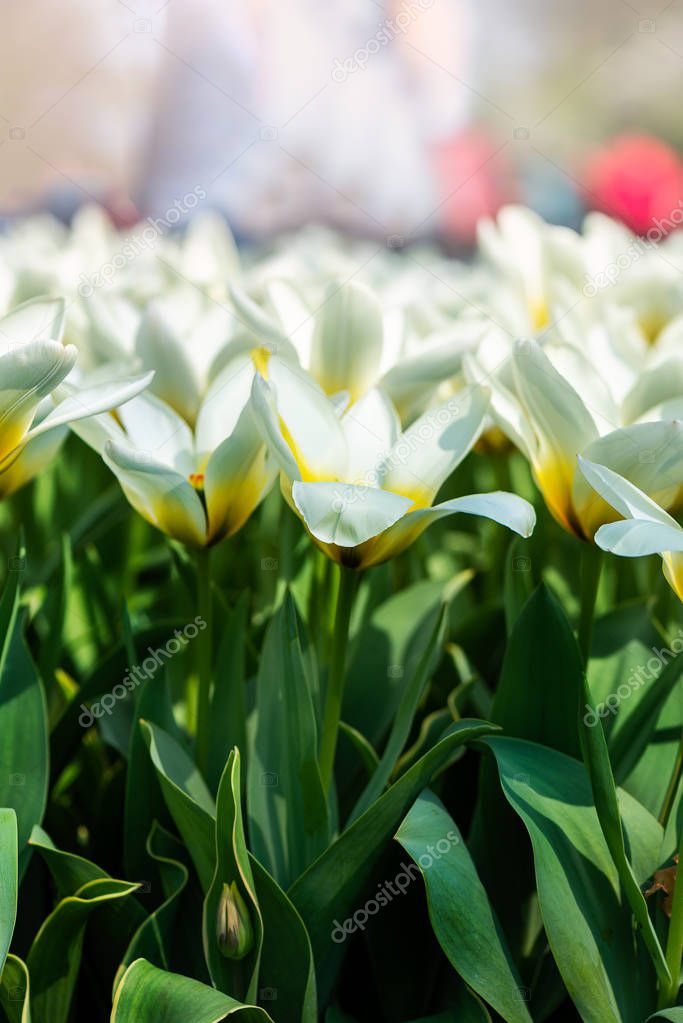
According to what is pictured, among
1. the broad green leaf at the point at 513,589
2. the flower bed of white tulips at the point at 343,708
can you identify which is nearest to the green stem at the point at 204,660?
the flower bed of white tulips at the point at 343,708

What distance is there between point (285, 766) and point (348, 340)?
1.04 ft

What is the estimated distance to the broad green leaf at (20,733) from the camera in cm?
62

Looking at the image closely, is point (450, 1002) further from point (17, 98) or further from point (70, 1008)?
point (17, 98)

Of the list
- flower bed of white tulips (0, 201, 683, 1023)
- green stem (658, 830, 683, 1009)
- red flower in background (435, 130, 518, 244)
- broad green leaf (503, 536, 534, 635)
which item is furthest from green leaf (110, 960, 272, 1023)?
red flower in background (435, 130, 518, 244)

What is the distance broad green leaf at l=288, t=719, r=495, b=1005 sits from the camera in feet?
1.84

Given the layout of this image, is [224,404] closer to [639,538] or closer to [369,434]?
[369,434]

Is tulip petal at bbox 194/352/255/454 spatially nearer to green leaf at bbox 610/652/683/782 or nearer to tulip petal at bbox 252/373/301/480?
tulip petal at bbox 252/373/301/480

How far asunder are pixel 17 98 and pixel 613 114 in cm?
391

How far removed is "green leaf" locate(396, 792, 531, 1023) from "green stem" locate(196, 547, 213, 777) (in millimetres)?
157

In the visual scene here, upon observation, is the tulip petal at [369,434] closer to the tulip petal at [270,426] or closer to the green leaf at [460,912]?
the tulip petal at [270,426]

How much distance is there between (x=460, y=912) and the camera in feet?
1.83

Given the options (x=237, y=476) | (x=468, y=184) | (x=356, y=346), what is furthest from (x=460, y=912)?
(x=468, y=184)

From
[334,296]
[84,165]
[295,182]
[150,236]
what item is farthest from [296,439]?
[295,182]

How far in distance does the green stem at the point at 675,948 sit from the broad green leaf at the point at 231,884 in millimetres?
209
